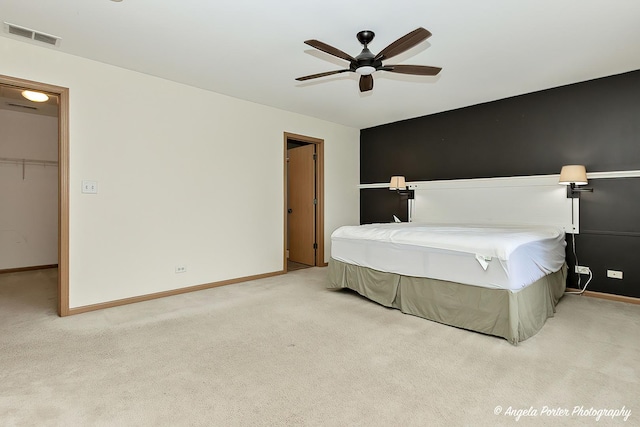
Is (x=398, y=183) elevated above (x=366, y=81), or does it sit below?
below

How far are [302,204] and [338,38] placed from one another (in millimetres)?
3327

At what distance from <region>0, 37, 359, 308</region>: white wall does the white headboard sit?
7.58 ft

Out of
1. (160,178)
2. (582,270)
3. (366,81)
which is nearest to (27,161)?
(160,178)

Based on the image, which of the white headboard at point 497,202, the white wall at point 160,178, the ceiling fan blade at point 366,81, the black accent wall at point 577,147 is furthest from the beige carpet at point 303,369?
the ceiling fan blade at point 366,81

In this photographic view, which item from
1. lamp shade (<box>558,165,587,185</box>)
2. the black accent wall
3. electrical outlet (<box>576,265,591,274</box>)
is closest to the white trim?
the black accent wall

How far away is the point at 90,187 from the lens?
3.18m

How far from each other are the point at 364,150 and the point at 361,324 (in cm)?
394

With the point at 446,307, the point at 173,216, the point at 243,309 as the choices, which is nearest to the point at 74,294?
the point at 173,216

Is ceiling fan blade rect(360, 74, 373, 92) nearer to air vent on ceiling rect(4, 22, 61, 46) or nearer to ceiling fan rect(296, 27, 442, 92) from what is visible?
ceiling fan rect(296, 27, 442, 92)

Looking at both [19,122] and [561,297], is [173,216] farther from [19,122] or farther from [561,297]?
[561,297]

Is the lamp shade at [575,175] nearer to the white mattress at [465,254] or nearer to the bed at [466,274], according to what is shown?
the bed at [466,274]

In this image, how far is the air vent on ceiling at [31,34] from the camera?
257cm

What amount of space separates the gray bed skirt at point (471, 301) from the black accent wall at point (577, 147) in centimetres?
60

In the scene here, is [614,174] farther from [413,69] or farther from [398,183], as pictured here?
[413,69]
